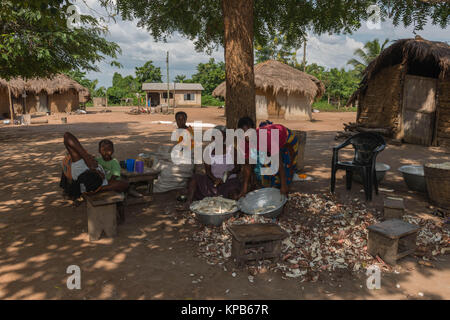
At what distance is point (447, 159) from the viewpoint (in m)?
8.77

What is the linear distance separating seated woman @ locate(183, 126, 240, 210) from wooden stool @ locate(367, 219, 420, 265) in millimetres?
2044

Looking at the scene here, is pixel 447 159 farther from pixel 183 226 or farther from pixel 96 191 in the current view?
pixel 96 191

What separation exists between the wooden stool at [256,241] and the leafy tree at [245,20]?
210 cm

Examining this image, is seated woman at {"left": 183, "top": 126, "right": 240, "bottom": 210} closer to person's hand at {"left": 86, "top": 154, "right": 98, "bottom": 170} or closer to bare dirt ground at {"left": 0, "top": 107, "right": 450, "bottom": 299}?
bare dirt ground at {"left": 0, "top": 107, "right": 450, "bottom": 299}

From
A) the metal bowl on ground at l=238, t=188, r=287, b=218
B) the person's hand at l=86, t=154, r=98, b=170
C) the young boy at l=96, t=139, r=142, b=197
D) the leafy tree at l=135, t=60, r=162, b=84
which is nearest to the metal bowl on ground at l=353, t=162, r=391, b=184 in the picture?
the metal bowl on ground at l=238, t=188, r=287, b=218

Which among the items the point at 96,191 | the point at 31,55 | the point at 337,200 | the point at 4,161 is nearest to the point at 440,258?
the point at 337,200

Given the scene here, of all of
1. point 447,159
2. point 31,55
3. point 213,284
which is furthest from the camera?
point 31,55

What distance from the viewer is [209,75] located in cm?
4653

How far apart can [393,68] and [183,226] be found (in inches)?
425

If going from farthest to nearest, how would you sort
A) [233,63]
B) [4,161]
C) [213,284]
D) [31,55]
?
[31,55], [4,161], [233,63], [213,284]

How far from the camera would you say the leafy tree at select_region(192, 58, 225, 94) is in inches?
1806

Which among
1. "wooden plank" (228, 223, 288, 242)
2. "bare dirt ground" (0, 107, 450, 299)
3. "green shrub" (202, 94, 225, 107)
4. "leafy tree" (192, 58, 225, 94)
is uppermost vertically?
"leafy tree" (192, 58, 225, 94)

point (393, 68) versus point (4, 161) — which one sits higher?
point (393, 68)

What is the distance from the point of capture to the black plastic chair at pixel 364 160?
16.1ft
